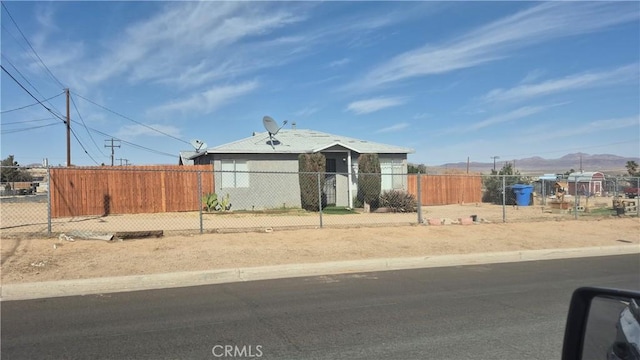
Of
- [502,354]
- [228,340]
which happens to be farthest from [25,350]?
[502,354]

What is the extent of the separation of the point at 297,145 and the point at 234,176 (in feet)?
13.1

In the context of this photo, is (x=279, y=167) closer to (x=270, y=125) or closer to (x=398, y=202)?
(x=270, y=125)

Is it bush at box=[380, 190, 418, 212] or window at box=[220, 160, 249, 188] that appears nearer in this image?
bush at box=[380, 190, 418, 212]

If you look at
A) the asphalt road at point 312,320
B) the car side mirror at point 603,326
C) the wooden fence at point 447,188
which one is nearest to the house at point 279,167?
the wooden fence at point 447,188

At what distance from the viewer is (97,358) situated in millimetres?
4762

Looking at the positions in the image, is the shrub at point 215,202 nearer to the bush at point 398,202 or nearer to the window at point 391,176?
the bush at point 398,202

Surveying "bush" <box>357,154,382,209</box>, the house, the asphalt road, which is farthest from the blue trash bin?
the asphalt road

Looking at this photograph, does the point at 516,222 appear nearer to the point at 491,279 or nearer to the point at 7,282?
the point at 491,279

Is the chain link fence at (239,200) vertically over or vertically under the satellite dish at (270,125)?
under

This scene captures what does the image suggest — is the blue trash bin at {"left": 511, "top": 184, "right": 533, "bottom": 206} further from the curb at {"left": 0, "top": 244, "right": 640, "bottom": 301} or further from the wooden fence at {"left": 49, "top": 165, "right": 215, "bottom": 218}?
the wooden fence at {"left": 49, "top": 165, "right": 215, "bottom": 218}

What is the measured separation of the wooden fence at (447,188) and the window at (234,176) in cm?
935

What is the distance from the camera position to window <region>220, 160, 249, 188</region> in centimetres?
2316

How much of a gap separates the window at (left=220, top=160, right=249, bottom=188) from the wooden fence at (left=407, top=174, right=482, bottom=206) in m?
9.35

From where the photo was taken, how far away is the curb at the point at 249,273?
784 cm
